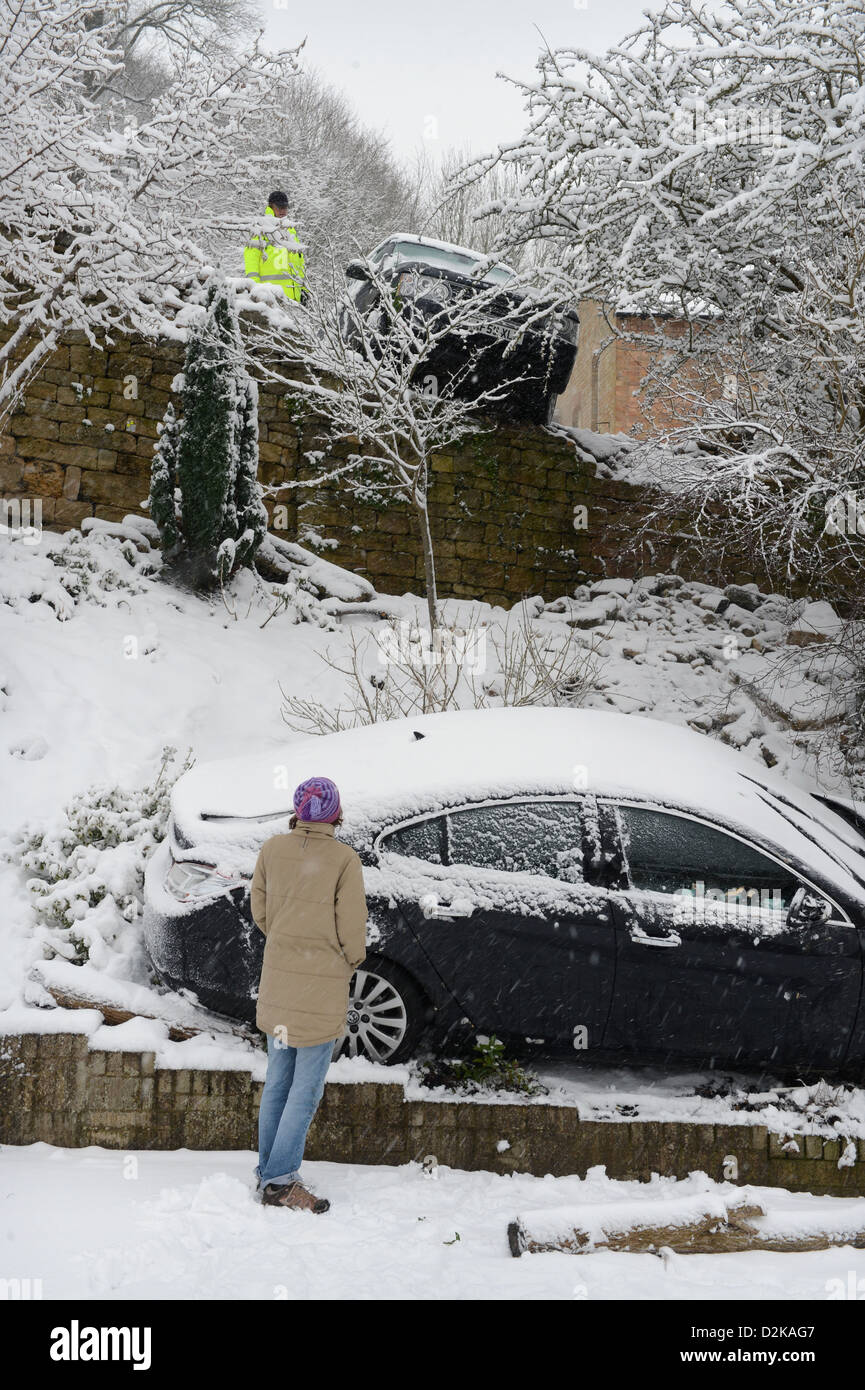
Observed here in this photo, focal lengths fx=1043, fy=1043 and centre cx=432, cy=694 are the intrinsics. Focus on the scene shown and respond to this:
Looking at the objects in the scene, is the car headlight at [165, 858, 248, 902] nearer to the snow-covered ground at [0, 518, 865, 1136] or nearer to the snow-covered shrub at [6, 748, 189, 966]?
the snow-covered ground at [0, 518, 865, 1136]

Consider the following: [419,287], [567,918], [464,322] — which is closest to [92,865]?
[567,918]

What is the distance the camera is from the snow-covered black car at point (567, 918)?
14.1 ft

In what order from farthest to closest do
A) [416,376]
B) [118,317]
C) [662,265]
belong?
1. [416,376]
2. [118,317]
3. [662,265]

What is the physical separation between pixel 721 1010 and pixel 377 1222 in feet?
5.41

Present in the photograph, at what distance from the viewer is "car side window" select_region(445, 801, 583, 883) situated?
445 cm

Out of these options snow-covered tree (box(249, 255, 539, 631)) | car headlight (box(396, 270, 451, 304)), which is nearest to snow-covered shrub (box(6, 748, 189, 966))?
snow-covered tree (box(249, 255, 539, 631))

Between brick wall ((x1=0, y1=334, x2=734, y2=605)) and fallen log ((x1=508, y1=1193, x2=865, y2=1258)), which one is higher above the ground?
brick wall ((x1=0, y1=334, x2=734, y2=605))

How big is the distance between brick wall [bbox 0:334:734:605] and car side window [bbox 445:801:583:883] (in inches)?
241

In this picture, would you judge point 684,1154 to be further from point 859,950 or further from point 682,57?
point 682,57

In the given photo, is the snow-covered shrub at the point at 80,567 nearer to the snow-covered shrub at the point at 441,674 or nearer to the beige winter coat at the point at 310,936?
the snow-covered shrub at the point at 441,674

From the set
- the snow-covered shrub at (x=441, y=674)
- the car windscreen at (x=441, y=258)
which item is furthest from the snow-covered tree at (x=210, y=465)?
the car windscreen at (x=441, y=258)

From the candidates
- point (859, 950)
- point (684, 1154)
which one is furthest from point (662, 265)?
point (684, 1154)

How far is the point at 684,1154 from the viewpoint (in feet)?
14.0

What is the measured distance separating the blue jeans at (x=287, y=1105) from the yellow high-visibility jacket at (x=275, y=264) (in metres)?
6.62
